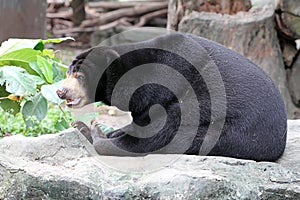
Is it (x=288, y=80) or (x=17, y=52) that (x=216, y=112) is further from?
(x=288, y=80)


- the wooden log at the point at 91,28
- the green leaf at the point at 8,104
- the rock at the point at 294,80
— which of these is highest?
the green leaf at the point at 8,104

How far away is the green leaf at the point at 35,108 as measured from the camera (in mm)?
3916

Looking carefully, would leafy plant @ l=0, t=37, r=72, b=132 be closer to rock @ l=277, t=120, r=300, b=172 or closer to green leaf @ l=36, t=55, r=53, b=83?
green leaf @ l=36, t=55, r=53, b=83

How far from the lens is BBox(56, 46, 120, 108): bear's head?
11.0 feet

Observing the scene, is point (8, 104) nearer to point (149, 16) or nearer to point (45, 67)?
point (45, 67)

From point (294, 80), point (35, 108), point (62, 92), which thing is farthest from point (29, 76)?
point (294, 80)

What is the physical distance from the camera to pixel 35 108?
3928 millimetres

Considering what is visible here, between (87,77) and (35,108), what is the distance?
0.72 meters

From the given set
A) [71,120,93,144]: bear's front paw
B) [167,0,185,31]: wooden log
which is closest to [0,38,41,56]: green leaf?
[71,120,93,144]: bear's front paw

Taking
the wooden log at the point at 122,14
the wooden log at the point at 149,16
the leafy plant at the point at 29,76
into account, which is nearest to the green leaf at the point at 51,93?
the leafy plant at the point at 29,76

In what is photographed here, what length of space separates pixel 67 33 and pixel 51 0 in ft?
4.17

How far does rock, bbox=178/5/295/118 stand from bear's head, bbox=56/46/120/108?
2.77m

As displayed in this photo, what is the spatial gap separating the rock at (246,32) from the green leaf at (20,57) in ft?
7.85

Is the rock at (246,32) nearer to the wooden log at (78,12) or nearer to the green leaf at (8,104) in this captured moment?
the green leaf at (8,104)
